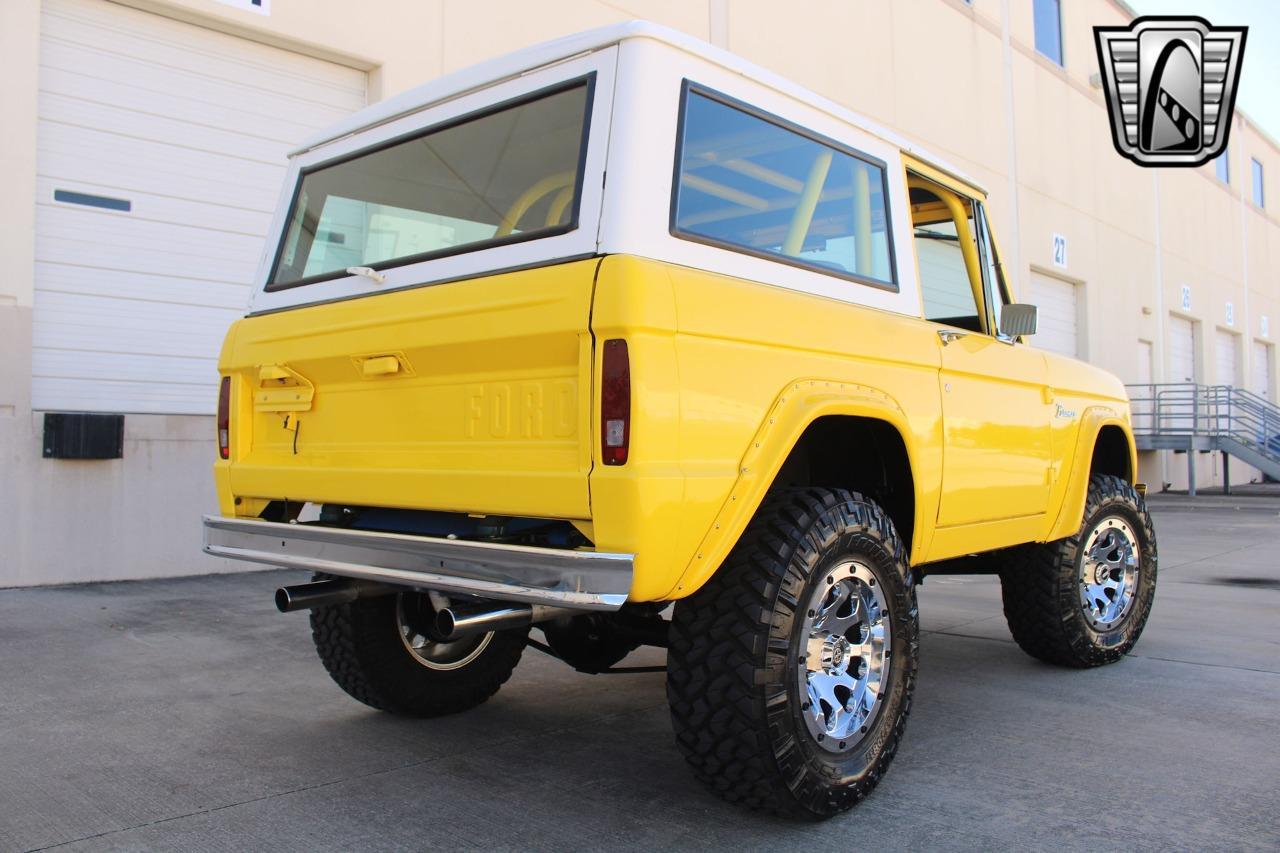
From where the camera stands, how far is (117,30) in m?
7.72

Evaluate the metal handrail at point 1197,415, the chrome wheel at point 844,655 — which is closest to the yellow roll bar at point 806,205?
the chrome wheel at point 844,655

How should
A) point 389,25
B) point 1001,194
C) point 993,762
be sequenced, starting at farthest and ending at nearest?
point 1001,194, point 389,25, point 993,762

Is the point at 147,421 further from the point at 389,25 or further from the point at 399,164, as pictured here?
the point at 399,164

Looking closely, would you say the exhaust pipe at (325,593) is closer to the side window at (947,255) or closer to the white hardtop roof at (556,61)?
the white hardtop roof at (556,61)

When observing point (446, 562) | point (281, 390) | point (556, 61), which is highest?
point (556, 61)

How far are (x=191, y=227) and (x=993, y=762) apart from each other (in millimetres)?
7183

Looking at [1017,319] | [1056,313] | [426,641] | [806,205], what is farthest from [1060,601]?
Answer: [1056,313]

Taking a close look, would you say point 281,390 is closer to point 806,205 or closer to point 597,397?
point 597,397

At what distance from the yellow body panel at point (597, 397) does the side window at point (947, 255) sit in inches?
18.0

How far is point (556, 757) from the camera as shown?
3652mm

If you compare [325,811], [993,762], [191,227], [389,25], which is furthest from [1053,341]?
[325,811]

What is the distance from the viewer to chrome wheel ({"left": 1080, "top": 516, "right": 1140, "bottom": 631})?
4980mm

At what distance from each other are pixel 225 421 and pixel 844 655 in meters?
2.37

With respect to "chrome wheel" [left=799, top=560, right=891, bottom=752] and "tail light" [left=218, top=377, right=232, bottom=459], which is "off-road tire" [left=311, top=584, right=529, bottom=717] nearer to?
"tail light" [left=218, top=377, right=232, bottom=459]
